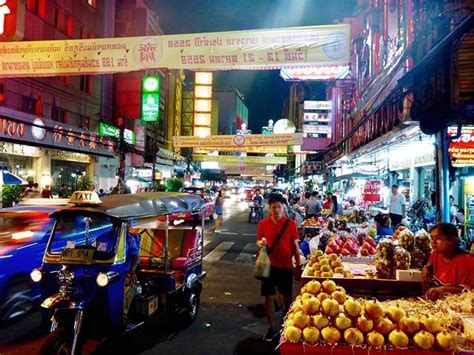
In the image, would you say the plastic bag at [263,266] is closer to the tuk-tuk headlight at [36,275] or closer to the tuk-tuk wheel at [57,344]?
the tuk-tuk wheel at [57,344]

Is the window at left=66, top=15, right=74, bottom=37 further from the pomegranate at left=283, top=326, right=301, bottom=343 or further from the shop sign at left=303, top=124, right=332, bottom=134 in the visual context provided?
the pomegranate at left=283, top=326, right=301, bottom=343

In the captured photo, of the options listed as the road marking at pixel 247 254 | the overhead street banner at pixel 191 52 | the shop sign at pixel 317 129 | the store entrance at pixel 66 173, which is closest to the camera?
the overhead street banner at pixel 191 52

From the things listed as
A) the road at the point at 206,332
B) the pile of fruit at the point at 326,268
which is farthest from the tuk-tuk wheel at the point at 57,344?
the pile of fruit at the point at 326,268

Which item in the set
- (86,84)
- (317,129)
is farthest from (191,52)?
(317,129)

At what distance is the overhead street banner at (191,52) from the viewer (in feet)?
29.7

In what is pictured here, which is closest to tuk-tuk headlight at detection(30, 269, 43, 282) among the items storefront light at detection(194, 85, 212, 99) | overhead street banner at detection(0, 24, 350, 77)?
overhead street banner at detection(0, 24, 350, 77)

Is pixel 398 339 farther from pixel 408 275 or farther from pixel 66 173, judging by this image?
pixel 66 173

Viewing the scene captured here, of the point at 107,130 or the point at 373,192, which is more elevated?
the point at 107,130

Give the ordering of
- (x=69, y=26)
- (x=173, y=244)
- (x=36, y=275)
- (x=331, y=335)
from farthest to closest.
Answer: (x=69, y=26)
(x=173, y=244)
(x=36, y=275)
(x=331, y=335)

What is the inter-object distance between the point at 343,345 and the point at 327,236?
19.2 feet

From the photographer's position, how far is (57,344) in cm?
460

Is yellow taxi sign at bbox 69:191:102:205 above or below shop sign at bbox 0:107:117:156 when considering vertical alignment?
below

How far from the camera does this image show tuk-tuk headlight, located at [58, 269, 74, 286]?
5012 millimetres

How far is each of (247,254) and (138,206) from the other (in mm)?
8681
